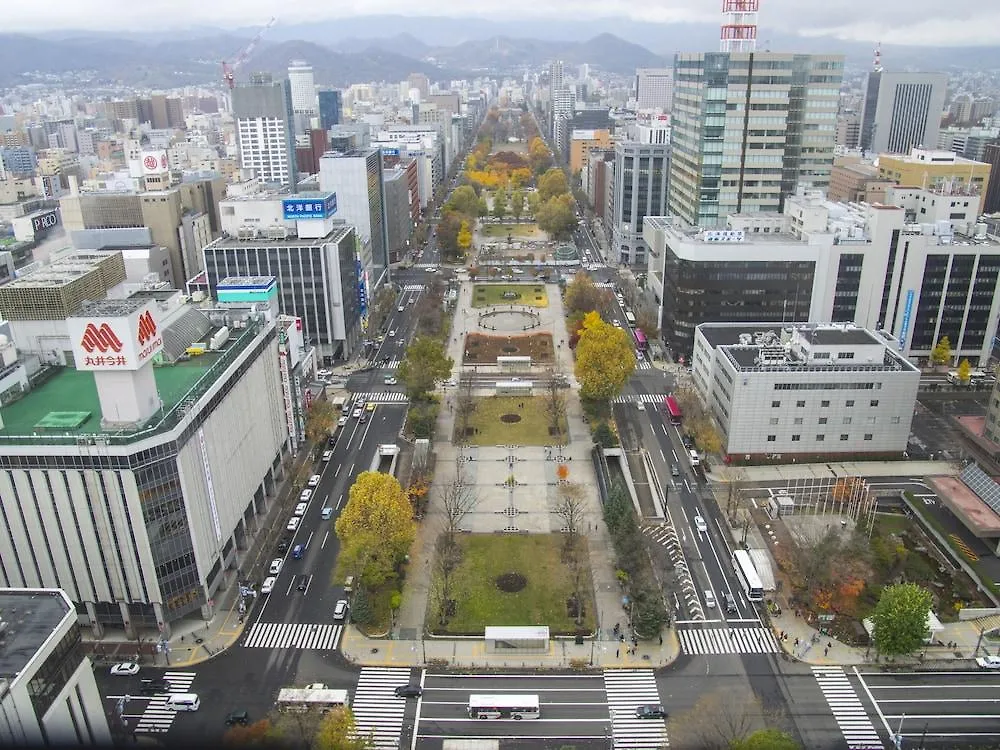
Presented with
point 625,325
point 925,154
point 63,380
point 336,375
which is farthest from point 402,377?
point 925,154

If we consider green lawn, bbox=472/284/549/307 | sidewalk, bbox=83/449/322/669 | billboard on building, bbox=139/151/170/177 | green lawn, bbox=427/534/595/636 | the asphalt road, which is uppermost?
billboard on building, bbox=139/151/170/177

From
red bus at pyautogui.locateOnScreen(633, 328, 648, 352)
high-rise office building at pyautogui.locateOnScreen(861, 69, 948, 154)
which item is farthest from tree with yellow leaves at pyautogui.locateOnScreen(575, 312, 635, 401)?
high-rise office building at pyautogui.locateOnScreen(861, 69, 948, 154)

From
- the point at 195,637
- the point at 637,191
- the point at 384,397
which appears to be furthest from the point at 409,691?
the point at 637,191

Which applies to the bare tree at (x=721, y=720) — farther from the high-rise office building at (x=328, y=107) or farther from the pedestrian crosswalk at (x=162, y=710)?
the high-rise office building at (x=328, y=107)

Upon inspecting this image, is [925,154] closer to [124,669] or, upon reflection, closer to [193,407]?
[193,407]

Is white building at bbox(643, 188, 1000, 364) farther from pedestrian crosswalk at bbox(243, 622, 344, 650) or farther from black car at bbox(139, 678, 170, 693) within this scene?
black car at bbox(139, 678, 170, 693)
